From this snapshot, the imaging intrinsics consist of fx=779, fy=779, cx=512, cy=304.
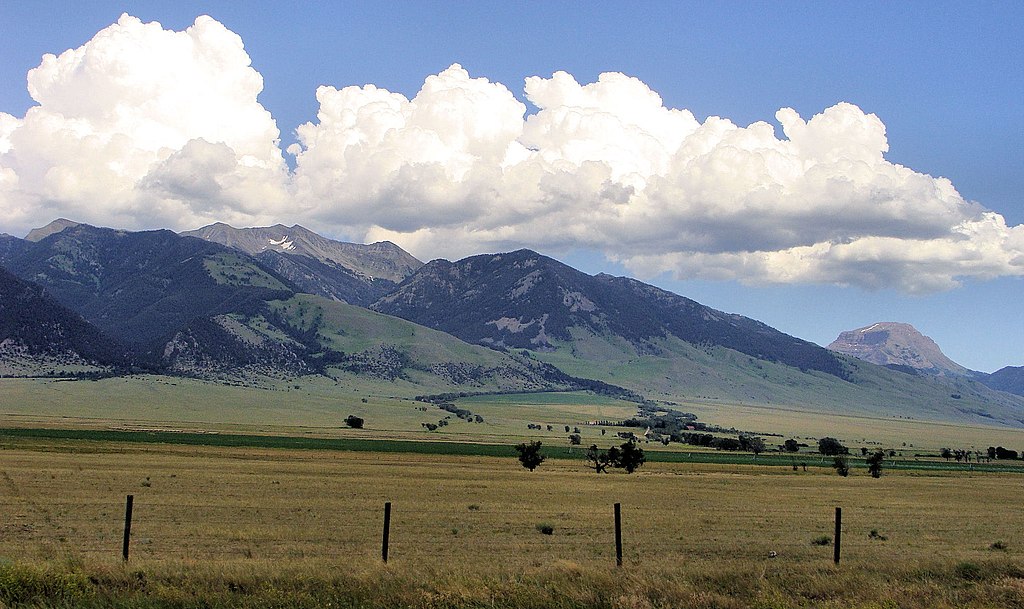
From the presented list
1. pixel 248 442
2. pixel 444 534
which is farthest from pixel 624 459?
pixel 444 534

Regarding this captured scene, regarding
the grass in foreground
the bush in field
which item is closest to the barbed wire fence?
the grass in foreground

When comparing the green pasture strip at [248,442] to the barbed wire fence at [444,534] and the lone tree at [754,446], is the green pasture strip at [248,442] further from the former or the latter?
the barbed wire fence at [444,534]

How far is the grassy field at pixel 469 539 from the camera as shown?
17297 mm

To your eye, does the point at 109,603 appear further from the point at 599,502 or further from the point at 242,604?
the point at 599,502

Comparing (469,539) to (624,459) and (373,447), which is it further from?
(373,447)

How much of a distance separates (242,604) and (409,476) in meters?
56.8

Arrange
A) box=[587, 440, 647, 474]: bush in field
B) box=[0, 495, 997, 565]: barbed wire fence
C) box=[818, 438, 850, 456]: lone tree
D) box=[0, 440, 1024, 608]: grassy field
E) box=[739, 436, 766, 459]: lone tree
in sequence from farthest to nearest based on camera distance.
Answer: box=[818, 438, 850, 456]: lone tree → box=[739, 436, 766, 459]: lone tree → box=[587, 440, 647, 474]: bush in field → box=[0, 495, 997, 565]: barbed wire fence → box=[0, 440, 1024, 608]: grassy field

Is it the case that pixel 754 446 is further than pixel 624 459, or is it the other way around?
pixel 754 446

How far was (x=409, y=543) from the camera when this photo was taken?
30250mm

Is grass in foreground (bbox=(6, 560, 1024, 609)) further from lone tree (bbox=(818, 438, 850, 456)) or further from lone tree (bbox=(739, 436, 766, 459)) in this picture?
lone tree (bbox=(818, 438, 850, 456))

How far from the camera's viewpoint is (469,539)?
105 ft

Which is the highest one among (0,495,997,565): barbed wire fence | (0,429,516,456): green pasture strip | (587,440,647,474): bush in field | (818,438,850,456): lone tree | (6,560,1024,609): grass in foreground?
(6,560,1024,609): grass in foreground

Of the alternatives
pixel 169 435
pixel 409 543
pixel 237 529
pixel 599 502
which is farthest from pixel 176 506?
pixel 169 435

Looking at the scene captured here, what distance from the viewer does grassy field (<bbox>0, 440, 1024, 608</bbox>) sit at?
17.3 m
